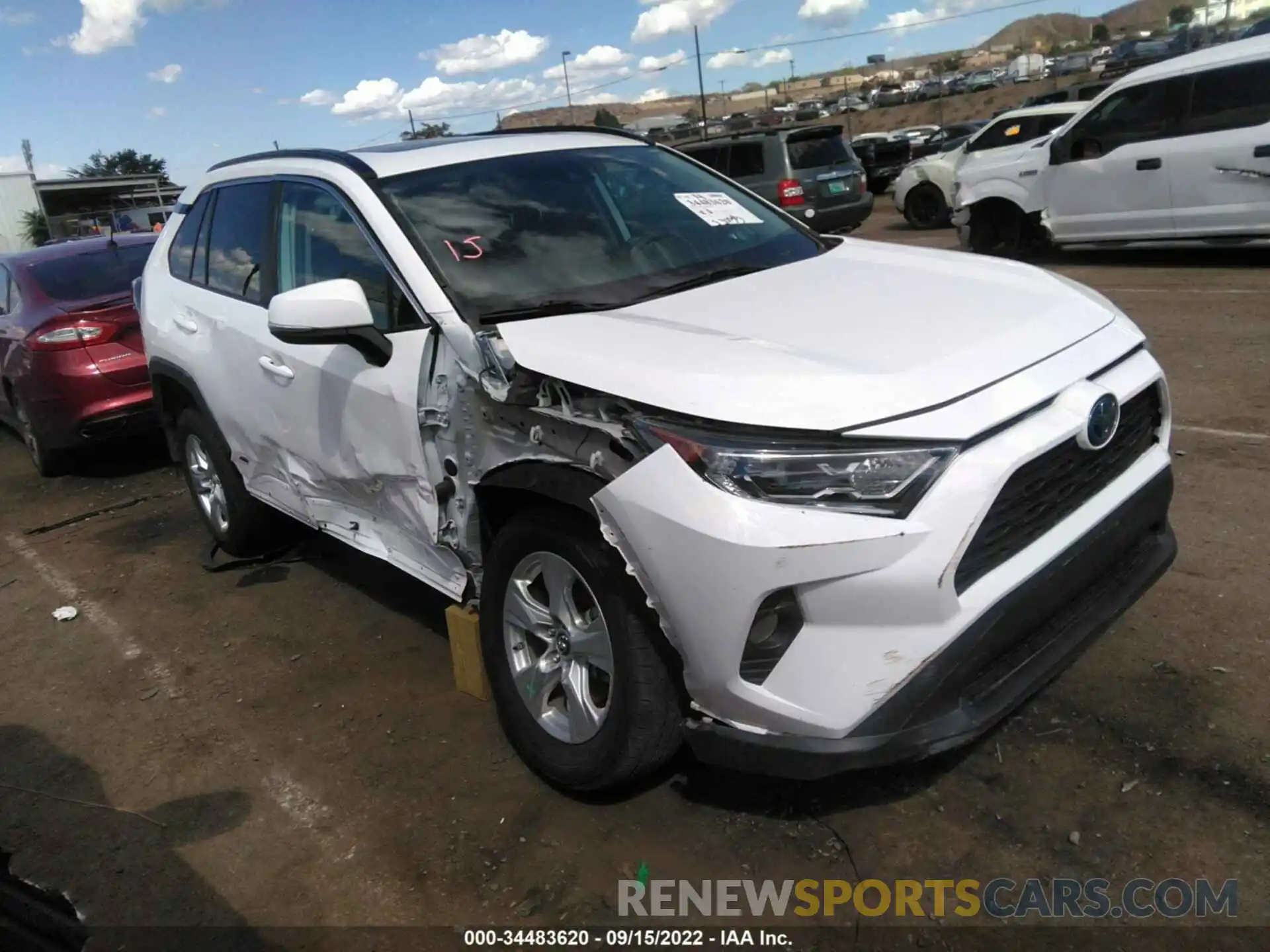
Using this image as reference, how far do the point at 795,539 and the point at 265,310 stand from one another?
2.63m

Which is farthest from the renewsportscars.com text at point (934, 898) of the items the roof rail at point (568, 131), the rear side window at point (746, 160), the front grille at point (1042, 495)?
the rear side window at point (746, 160)

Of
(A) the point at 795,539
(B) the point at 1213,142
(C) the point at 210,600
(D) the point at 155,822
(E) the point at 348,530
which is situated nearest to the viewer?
(A) the point at 795,539

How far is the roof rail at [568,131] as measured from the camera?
13.4 feet

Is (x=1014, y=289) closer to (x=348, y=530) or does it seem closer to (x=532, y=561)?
(x=532, y=561)

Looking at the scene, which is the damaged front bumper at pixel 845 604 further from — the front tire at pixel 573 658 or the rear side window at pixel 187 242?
the rear side window at pixel 187 242

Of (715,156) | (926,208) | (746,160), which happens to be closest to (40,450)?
(746,160)

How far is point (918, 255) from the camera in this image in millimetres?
3484

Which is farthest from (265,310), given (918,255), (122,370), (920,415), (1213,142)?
(1213,142)

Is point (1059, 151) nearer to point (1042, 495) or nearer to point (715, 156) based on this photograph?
point (715, 156)

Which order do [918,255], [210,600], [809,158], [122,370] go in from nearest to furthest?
1. [918,255]
2. [210,600]
3. [122,370]
4. [809,158]

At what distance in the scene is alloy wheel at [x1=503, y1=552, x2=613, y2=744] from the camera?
272 centimetres

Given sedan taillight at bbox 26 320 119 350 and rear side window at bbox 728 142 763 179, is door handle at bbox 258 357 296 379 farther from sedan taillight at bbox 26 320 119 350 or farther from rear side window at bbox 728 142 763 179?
rear side window at bbox 728 142 763 179

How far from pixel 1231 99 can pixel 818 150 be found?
6.94 meters

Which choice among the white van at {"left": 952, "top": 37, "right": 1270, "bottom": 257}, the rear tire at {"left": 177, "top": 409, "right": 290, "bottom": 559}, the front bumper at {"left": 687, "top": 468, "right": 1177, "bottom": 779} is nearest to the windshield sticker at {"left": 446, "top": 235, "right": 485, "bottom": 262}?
the front bumper at {"left": 687, "top": 468, "right": 1177, "bottom": 779}
